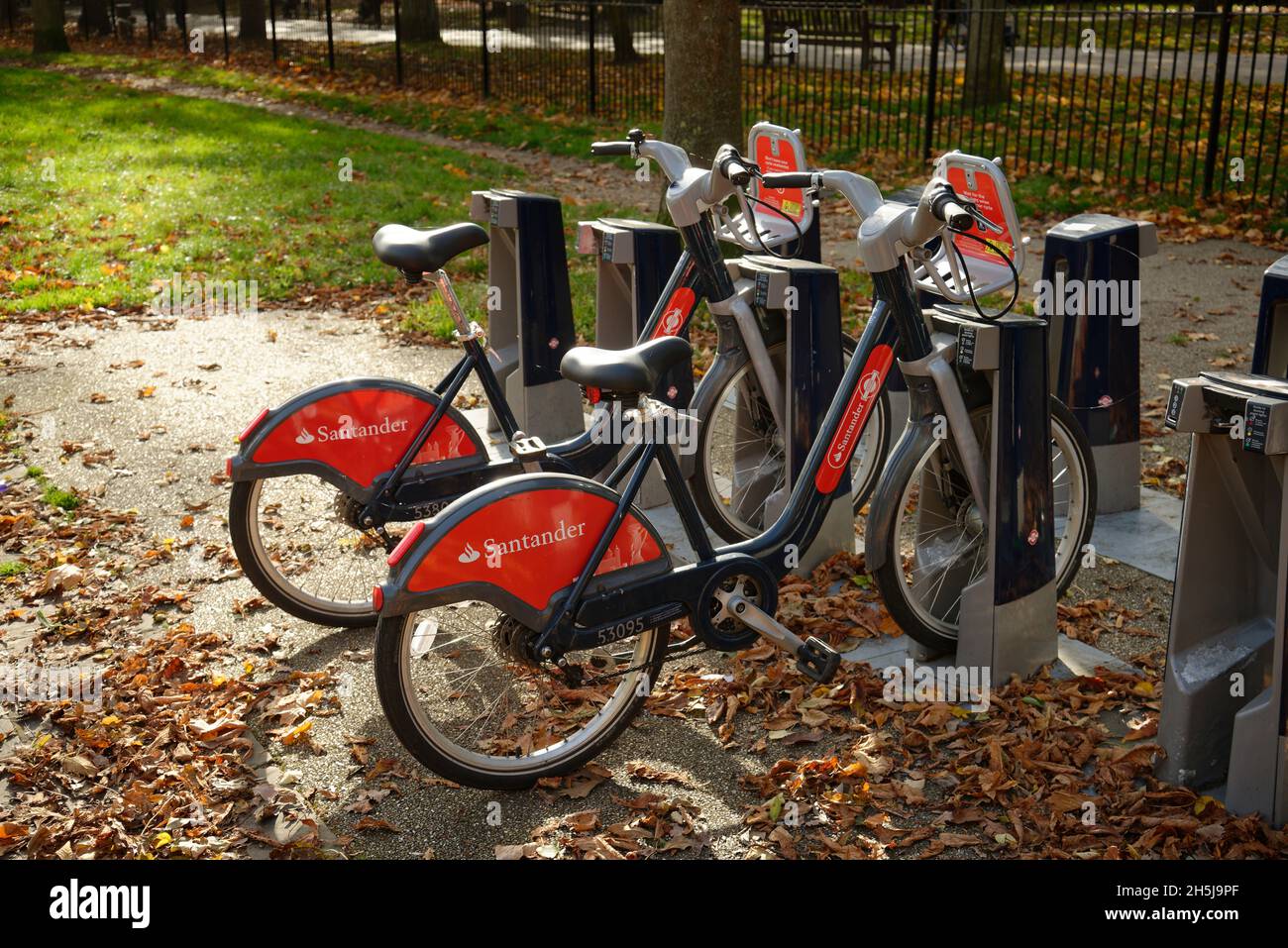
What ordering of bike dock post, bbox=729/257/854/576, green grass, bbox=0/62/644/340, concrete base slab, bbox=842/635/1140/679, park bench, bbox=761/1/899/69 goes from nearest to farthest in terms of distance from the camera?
concrete base slab, bbox=842/635/1140/679, bike dock post, bbox=729/257/854/576, green grass, bbox=0/62/644/340, park bench, bbox=761/1/899/69

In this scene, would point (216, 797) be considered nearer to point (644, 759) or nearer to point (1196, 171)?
point (644, 759)

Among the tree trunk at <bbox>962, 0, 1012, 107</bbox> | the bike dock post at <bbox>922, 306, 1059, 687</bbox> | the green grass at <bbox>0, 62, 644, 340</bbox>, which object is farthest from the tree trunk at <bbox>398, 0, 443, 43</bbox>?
the bike dock post at <bbox>922, 306, 1059, 687</bbox>

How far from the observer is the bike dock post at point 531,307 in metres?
5.99

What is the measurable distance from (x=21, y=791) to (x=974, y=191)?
345cm

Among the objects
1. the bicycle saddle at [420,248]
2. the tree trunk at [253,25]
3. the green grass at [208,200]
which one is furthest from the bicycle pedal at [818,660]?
the tree trunk at [253,25]

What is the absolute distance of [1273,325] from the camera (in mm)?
4270

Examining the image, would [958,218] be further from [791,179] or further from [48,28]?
[48,28]

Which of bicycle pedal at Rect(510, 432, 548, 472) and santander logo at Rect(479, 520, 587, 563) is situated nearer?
santander logo at Rect(479, 520, 587, 563)

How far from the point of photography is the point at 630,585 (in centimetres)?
379

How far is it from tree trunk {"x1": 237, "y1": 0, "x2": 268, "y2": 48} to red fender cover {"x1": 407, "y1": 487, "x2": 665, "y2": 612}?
21.1m

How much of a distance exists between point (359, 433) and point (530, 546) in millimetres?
1159

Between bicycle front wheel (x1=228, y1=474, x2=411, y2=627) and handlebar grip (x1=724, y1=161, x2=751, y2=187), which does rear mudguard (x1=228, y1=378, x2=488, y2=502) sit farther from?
handlebar grip (x1=724, y1=161, x2=751, y2=187)

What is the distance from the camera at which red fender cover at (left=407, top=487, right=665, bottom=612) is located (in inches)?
139
